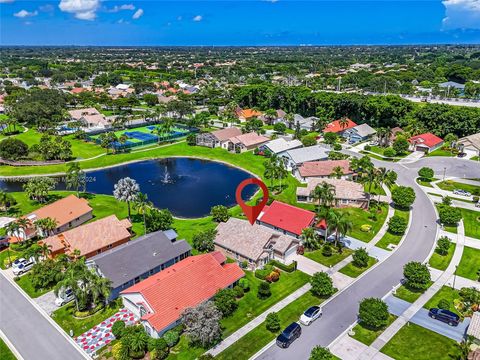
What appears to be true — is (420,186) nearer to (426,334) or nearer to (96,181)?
(426,334)

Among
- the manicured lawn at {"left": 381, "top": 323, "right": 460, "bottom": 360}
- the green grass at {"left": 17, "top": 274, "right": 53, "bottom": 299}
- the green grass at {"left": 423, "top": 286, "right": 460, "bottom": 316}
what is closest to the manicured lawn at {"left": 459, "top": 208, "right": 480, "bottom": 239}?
the green grass at {"left": 423, "top": 286, "right": 460, "bottom": 316}

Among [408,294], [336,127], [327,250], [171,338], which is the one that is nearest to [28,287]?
[171,338]

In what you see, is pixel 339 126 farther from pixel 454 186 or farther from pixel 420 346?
pixel 420 346

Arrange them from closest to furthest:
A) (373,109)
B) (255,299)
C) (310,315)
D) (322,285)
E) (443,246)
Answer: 1. (310,315)
2. (322,285)
3. (255,299)
4. (443,246)
5. (373,109)

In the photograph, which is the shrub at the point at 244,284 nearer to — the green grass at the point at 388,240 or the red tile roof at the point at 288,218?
the red tile roof at the point at 288,218

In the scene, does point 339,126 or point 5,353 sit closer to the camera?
point 5,353

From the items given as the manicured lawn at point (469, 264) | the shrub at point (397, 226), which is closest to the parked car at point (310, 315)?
the manicured lawn at point (469, 264)
